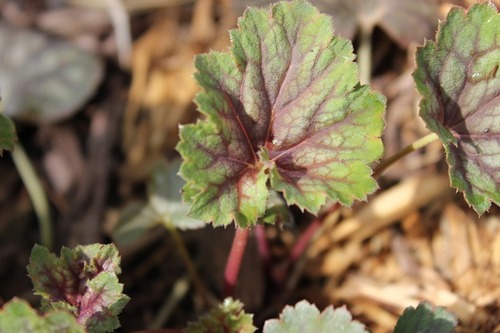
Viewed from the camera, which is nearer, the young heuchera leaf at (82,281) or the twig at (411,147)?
the young heuchera leaf at (82,281)

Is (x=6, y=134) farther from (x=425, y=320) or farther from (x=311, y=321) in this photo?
(x=425, y=320)

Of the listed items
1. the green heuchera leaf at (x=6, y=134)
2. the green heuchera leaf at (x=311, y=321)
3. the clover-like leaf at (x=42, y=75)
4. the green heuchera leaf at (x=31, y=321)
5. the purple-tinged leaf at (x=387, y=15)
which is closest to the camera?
the green heuchera leaf at (x=31, y=321)

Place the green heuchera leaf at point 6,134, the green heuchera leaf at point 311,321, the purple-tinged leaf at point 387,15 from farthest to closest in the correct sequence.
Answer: the purple-tinged leaf at point 387,15
the green heuchera leaf at point 6,134
the green heuchera leaf at point 311,321

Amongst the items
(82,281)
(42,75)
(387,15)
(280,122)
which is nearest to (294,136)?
(280,122)

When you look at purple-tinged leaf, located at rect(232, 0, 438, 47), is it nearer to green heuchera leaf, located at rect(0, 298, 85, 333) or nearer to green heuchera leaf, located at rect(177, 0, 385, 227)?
green heuchera leaf, located at rect(177, 0, 385, 227)

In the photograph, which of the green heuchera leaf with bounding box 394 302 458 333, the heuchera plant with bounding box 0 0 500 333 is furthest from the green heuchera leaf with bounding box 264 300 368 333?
the green heuchera leaf with bounding box 394 302 458 333

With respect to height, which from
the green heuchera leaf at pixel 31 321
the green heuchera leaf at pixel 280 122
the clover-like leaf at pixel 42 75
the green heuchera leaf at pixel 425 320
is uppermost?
the clover-like leaf at pixel 42 75

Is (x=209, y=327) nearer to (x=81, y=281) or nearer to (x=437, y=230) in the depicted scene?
(x=81, y=281)

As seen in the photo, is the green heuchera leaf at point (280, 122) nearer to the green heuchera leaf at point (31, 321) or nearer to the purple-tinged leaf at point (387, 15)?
the green heuchera leaf at point (31, 321)

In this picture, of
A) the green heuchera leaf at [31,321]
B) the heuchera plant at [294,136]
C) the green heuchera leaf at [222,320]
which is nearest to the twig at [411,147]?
the heuchera plant at [294,136]
